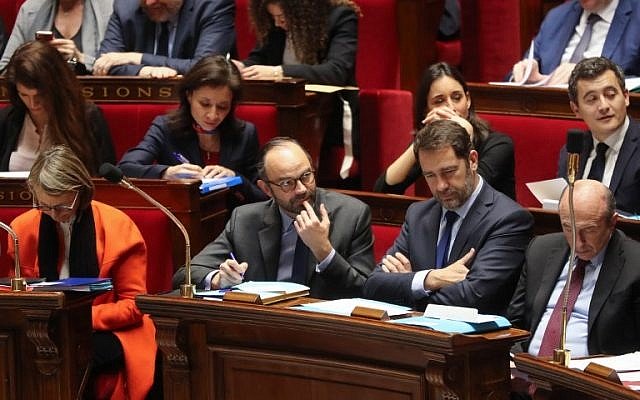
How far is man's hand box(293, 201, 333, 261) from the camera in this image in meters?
2.62

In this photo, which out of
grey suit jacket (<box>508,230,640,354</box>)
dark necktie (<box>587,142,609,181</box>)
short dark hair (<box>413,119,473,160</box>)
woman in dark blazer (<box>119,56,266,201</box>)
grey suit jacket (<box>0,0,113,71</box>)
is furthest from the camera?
grey suit jacket (<box>0,0,113,71</box>)

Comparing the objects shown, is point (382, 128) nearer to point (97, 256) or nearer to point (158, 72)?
point (158, 72)

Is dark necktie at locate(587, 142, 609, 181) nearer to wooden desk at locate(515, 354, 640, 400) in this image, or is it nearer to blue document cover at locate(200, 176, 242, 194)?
blue document cover at locate(200, 176, 242, 194)

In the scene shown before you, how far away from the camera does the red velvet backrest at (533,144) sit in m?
3.37

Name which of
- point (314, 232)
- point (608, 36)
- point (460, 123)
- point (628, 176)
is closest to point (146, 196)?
point (314, 232)

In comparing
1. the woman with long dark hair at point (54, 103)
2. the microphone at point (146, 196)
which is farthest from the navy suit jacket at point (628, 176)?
the woman with long dark hair at point (54, 103)

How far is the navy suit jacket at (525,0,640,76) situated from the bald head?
3.74ft

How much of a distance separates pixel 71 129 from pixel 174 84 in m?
0.40

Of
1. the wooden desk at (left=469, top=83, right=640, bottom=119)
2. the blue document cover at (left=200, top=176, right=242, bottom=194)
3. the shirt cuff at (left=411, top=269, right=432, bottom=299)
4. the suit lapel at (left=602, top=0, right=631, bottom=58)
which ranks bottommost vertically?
the shirt cuff at (left=411, top=269, right=432, bottom=299)

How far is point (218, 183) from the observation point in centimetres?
314

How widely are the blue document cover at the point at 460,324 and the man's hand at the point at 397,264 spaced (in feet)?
1.54

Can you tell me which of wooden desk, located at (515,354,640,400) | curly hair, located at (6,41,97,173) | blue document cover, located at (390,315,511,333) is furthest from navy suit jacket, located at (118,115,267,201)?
wooden desk, located at (515,354,640,400)

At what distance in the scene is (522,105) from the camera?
344 cm

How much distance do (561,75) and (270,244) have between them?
112 centimetres
